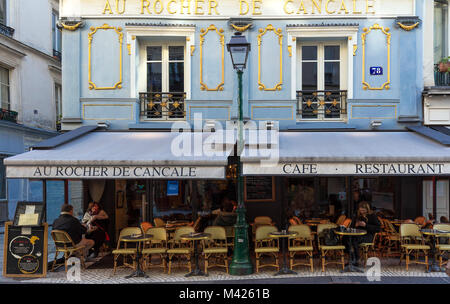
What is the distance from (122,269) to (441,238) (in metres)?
7.74

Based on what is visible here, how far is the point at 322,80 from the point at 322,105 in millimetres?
696

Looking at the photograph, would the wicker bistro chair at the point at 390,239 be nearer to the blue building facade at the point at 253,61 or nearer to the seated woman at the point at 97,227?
the blue building facade at the point at 253,61

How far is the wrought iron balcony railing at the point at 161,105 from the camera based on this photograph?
10.2m

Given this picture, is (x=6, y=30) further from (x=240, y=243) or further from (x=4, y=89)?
(x=240, y=243)

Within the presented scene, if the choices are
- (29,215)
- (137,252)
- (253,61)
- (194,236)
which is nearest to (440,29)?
(253,61)

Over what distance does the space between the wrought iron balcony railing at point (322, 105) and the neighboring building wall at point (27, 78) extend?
11372 millimetres

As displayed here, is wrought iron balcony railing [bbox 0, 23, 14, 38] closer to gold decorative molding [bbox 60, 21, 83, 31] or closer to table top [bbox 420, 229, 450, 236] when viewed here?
gold decorative molding [bbox 60, 21, 83, 31]

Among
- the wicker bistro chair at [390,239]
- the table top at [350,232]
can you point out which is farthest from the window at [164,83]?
the wicker bistro chair at [390,239]

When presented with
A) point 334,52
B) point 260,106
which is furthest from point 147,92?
point 334,52

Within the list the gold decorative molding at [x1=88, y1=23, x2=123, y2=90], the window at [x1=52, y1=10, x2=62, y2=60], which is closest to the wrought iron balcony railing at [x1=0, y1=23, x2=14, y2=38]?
the window at [x1=52, y1=10, x2=62, y2=60]

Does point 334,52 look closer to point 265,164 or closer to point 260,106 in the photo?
point 260,106

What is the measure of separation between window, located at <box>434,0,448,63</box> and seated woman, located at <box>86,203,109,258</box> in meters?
9.91

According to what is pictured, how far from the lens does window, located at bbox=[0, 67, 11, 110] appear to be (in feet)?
50.1

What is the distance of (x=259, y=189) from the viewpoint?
10.5 m
